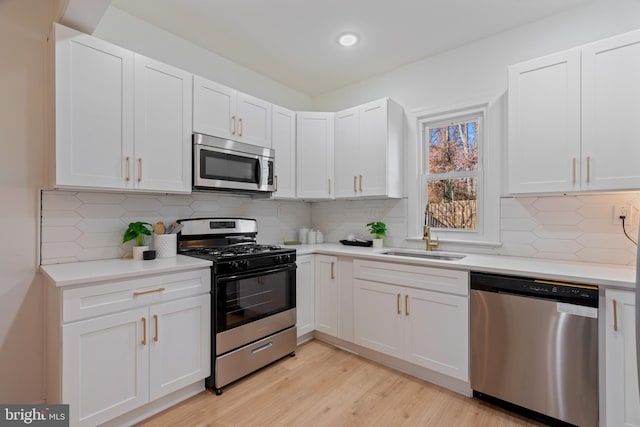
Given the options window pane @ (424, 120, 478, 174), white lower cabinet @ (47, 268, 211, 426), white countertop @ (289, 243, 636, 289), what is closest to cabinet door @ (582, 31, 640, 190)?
white countertop @ (289, 243, 636, 289)

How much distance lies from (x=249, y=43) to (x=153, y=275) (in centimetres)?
214

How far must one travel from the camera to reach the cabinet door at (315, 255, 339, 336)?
9.38 ft

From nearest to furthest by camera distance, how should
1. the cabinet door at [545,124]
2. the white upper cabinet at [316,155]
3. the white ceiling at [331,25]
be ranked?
the cabinet door at [545,124] < the white ceiling at [331,25] < the white upper cabinet at [316,155]

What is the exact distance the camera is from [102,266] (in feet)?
6.24

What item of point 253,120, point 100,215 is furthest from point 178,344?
point 253,120

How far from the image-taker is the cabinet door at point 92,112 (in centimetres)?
176

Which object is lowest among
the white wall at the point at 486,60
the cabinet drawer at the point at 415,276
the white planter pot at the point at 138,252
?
the cabinet drawer at the point at 415,276

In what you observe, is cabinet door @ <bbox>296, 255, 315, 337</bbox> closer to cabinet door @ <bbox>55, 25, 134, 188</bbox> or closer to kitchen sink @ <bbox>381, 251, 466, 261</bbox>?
kitchen sink @ <bbox>381, 251, 466, 261</bbox>

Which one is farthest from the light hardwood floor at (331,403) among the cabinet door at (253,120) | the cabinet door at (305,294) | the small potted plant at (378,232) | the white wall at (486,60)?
the white wall at (486,60)

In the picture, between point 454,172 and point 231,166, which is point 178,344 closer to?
point 231,166

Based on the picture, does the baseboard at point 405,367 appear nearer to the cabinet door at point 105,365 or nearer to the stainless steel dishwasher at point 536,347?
the stainless steel dishwasher at point 536,347

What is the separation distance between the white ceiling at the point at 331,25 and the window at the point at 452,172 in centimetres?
75

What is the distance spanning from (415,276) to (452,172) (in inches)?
46.1

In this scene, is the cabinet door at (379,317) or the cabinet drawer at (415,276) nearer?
the cabinet drawer at (415,276)
